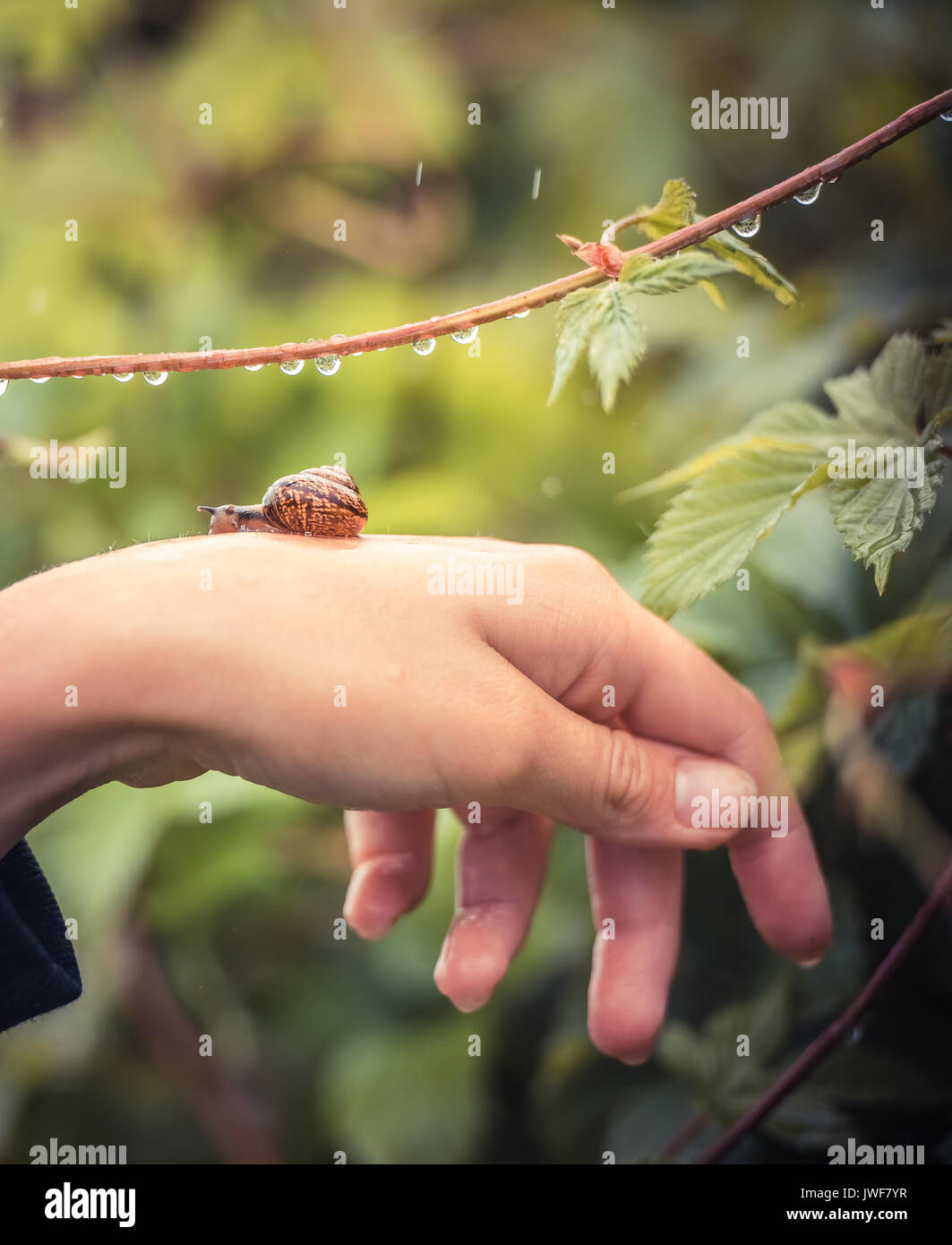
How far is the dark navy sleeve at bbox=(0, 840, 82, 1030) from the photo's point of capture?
33cm

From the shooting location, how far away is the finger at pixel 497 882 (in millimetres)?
375

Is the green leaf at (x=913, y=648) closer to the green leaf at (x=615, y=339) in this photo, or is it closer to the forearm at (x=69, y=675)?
the green leaf at (x=615, y=339)

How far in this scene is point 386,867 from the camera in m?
0.40

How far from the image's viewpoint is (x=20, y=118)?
66 centimetres

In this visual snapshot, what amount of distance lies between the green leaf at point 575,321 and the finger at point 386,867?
200mm

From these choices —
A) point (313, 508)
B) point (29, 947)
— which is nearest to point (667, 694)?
point (313, 508)

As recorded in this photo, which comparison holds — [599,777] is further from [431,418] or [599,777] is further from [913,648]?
[431,418]

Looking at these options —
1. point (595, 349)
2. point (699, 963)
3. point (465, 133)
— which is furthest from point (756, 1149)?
point (465, 133)

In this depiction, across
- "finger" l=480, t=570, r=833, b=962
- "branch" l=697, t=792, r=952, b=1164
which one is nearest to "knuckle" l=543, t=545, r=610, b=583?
"finger" l=480, t=570, r=833, b=962

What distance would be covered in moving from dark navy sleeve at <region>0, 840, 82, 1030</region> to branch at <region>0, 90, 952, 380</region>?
170 millimetres

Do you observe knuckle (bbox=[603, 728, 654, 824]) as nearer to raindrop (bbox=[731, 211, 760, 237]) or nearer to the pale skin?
the pale skin

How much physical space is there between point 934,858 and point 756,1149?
153 mm

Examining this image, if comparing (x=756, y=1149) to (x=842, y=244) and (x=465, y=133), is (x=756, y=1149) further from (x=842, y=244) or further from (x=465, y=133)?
(x=465, y=133)

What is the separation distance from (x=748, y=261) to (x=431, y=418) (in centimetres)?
34
